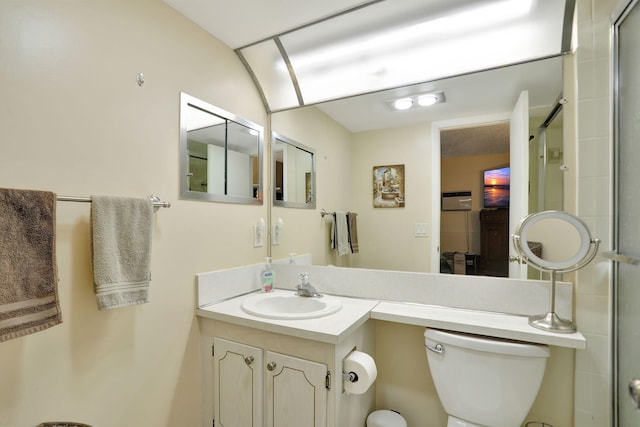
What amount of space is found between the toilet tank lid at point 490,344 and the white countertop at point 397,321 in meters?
0.03

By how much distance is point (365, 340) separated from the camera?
144 centimetres

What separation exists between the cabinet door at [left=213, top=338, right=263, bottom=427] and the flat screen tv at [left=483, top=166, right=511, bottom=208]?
1.28m

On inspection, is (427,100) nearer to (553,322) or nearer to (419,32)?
(419,32)

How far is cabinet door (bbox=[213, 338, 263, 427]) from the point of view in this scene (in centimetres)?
129

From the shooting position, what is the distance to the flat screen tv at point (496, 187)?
1.36 metres

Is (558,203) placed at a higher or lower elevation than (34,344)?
higher

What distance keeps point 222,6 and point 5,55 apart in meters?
0.84

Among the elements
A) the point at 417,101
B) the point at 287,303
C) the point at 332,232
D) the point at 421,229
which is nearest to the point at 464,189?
the point at 421,229

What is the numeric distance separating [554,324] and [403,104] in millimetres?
1211

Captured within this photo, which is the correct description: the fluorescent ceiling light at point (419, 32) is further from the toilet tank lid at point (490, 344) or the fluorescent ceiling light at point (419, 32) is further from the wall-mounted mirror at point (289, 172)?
the toilet tank lid at point (490, 344)

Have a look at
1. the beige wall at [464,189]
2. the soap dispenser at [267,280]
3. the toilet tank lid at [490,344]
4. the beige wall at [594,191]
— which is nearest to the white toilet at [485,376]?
the toilet tank lid at [490,344]

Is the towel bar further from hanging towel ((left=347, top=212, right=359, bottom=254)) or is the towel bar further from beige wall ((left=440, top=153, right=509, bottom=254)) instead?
beige wall ((left=440, top=153, right=509, bottom=254))

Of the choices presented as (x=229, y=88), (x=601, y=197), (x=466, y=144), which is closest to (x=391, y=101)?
(x=466, y=144)

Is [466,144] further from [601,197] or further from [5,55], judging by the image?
[5,55]
